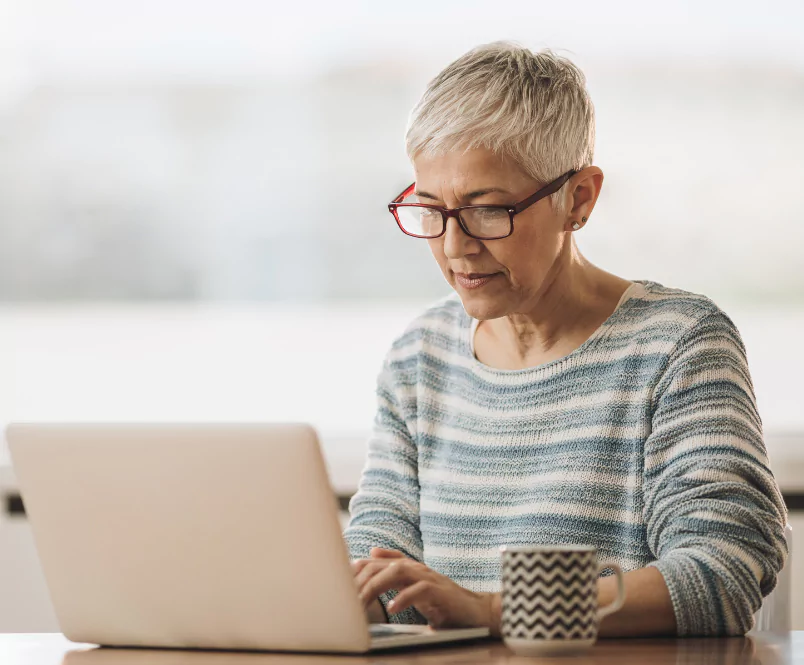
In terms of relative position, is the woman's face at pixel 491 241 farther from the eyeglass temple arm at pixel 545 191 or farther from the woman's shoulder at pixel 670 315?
the woman's shoulder at pixel 670 315

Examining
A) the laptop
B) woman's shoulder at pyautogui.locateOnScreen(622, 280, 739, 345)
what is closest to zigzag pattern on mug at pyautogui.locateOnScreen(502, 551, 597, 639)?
the laptop

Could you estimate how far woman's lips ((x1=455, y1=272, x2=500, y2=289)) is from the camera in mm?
1544

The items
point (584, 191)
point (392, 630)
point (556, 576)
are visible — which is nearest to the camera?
point (556, 576)

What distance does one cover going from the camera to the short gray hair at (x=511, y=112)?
150cm

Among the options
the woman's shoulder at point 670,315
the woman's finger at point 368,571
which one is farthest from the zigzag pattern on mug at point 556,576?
the woman's shoulder at point 670,315

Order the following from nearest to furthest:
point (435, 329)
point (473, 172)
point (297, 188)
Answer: point (473, 172), point (435, 329), point (297, 188)

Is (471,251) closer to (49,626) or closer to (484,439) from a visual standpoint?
(484,439)

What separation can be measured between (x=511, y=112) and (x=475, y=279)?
0.23 metres

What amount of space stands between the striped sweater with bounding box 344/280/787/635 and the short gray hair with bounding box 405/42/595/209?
253 mm

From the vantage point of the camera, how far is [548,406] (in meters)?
1.61

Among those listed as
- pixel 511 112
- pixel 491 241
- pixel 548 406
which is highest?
pixel 511 112

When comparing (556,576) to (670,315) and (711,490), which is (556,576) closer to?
(711,490)

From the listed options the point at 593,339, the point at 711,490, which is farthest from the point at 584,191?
the point at 711,490

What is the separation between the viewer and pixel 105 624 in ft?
3.86
